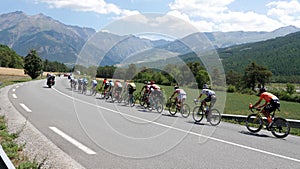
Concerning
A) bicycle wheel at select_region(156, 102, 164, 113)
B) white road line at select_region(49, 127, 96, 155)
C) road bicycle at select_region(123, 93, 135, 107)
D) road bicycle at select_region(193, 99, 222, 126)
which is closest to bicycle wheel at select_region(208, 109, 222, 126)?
road bicycle at select_region(193, 99, 222, 126)

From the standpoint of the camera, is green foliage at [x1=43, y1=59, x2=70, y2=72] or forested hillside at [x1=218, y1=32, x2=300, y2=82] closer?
green foliage at [x1=43, y1=59, x2=70, y2=72]

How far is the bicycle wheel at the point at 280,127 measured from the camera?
364 inches

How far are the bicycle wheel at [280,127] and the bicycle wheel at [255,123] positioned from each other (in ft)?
1.46

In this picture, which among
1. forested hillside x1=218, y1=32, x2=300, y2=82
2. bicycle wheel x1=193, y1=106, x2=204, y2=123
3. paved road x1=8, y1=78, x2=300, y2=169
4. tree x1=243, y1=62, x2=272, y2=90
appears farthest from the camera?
forested hillside x1=218, y1=32, x2=300, y2=82

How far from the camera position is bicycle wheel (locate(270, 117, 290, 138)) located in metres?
9.23

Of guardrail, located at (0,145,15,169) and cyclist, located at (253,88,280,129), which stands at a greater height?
cyclist, located at (253,88,280,129)

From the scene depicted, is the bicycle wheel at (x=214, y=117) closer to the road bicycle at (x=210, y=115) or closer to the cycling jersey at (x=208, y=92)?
the road bicycle at (x=210, y=115)

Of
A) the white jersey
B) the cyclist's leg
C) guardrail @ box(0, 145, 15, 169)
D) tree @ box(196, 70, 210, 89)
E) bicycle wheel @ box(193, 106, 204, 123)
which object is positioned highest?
tree @ box(196, 70, 210, 89)

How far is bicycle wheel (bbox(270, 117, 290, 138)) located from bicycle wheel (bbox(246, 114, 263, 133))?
1.46ft

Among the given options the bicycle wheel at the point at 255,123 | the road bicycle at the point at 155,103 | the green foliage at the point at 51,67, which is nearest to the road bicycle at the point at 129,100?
the road bicycle at the point at 155,103

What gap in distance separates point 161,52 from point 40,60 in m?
52.7

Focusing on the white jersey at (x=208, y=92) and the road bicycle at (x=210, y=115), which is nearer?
the white jersey at (x=208, y=92)

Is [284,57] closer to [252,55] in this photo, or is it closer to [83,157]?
[252,55]

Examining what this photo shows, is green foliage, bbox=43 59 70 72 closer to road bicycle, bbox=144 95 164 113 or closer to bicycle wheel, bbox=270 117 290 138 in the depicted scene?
road bicycle, bbox=144 95 164 113
